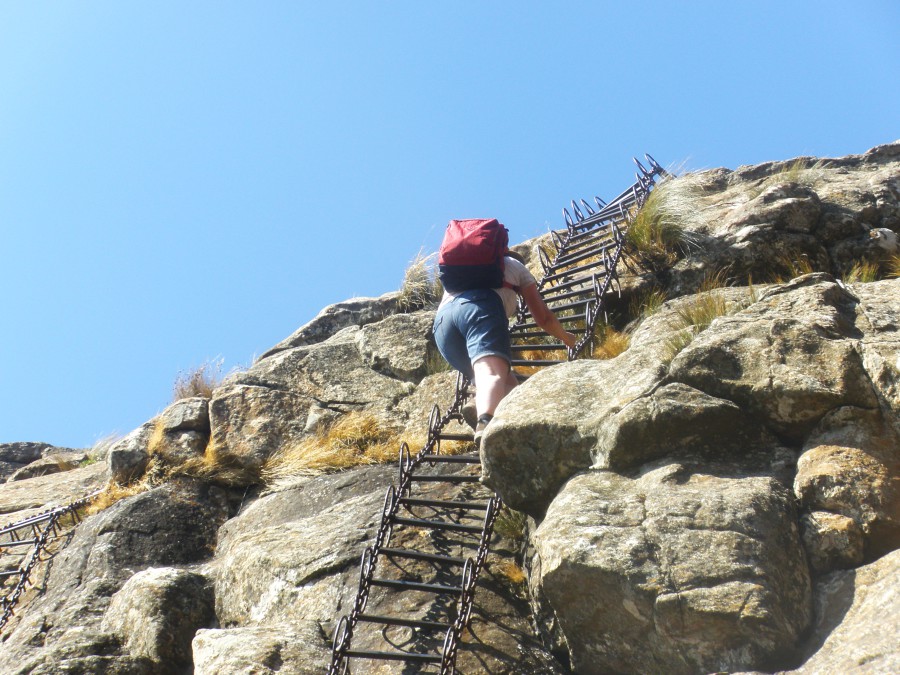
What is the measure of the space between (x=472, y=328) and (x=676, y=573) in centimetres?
233

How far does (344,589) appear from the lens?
18.4 ft

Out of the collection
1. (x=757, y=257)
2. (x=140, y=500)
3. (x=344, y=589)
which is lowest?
(x=344, y=589)

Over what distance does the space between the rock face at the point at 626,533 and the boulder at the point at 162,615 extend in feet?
0.05

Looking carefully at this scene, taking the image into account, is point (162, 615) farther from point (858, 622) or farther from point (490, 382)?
point (858, 622)

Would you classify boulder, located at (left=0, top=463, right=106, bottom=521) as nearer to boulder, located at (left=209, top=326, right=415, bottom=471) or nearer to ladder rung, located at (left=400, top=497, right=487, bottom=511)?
boulder, located at (left=209, top=326, right=415, bottom=471)

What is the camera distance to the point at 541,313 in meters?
6.33

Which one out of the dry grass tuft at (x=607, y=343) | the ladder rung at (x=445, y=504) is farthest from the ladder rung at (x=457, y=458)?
the dry grass tuft at (x=607, y=343)

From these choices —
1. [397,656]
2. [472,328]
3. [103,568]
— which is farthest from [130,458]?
[397,656]

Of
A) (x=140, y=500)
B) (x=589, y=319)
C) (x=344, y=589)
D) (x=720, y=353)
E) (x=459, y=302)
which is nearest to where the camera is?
(x=720, y=353)

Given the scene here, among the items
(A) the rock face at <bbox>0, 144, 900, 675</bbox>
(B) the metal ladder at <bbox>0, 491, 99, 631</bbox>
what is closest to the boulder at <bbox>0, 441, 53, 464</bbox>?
(B) the metal ladder at <bbox>0, 491, 99, 631</bbox>

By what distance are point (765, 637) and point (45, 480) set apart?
9814 mm

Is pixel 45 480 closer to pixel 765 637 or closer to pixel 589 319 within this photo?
pixel 589 319

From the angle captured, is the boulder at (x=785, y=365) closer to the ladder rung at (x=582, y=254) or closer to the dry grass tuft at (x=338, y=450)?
the dry grass tuft at (x=338, y=450)

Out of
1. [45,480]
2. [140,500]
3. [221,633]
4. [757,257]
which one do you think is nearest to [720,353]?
[221,633]
